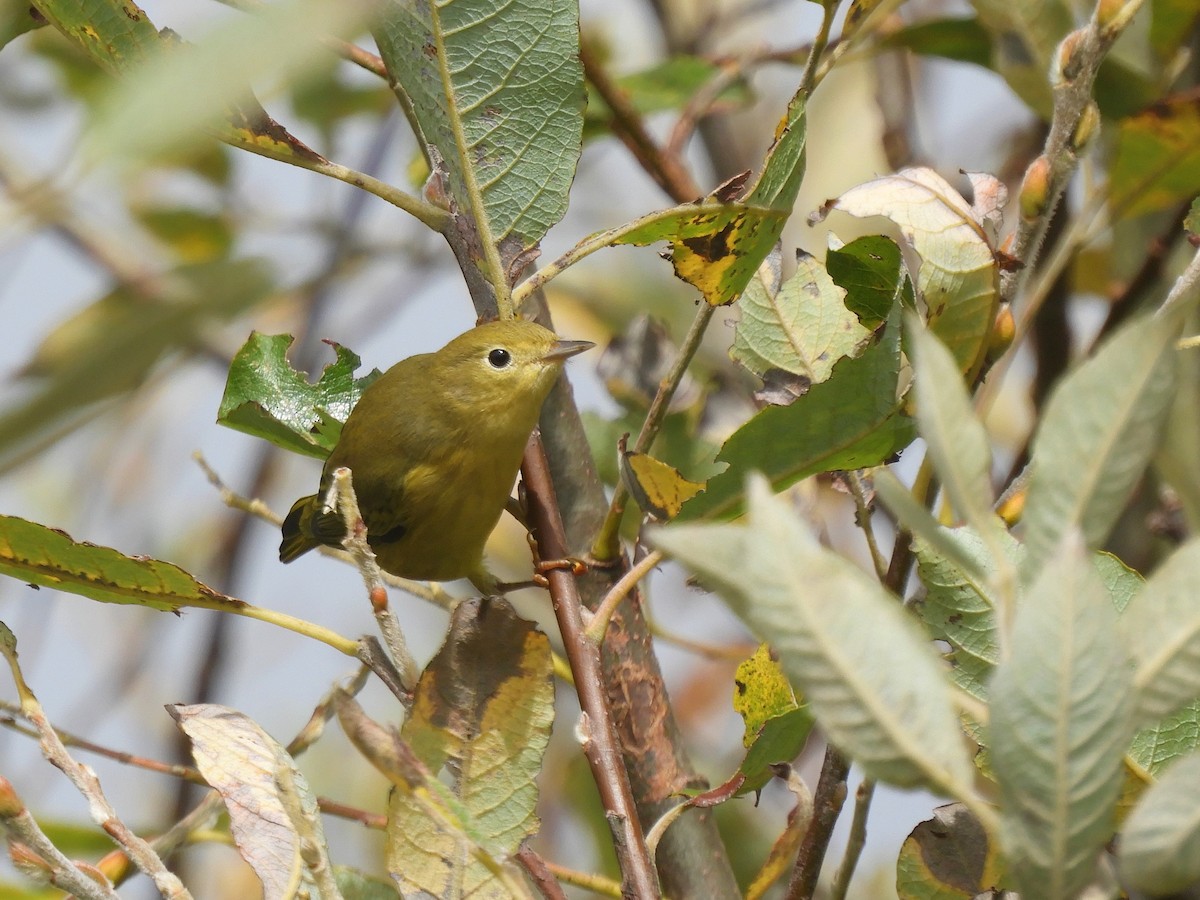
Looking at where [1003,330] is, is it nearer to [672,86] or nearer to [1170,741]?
[1170,741]

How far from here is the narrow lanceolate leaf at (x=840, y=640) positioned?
2.06 ft

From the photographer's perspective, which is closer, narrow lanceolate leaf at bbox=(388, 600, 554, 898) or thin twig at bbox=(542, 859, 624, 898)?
narrow lanceolate leaf at bbox=(388, 600, 554, 898)

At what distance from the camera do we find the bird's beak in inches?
80.0

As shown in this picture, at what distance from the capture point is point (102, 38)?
122cm

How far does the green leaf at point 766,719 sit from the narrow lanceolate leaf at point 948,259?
1.16 feet

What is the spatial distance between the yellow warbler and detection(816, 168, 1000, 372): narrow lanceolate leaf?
1.31 m

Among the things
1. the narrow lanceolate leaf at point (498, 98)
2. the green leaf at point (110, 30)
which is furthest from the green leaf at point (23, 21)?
the narrow lanceolate leaf at point (498, 98)

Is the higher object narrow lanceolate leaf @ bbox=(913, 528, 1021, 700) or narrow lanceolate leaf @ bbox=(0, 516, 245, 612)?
narrow lanceolate leaf @ bbox=(0, 516, 245, 612)

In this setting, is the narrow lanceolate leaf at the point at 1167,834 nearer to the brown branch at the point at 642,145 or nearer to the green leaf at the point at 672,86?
the brown branch at the point at 642,145

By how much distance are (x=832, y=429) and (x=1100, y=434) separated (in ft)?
1.52

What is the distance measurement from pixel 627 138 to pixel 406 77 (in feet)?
2.89

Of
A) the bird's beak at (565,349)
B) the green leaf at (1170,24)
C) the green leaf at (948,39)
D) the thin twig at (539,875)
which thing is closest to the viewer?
the thin twig at (539,875)

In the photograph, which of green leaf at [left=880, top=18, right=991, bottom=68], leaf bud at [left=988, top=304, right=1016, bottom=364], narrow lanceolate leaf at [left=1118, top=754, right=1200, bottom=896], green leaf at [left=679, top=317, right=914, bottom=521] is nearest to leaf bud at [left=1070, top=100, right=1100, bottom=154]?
leaf bud at [left=988, top=304, right=1016, bottom=364]

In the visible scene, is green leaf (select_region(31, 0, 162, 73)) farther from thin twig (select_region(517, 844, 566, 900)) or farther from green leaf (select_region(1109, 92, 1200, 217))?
green leaf (select_region(1109, 92, 1200, 217))
